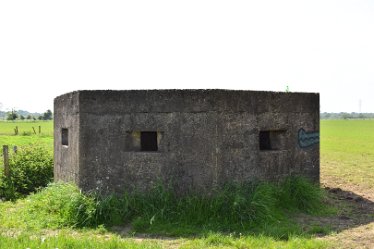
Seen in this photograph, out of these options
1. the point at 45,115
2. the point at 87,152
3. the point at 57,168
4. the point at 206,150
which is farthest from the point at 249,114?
the point at 45,115

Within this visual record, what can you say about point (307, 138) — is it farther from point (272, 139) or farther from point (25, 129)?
point (25, 129)

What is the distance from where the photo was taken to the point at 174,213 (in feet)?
20.7

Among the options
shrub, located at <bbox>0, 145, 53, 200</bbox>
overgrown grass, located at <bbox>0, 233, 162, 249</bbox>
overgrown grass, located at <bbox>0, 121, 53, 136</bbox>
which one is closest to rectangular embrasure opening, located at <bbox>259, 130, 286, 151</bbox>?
overgrown grass, located at <bbox>0, 233, 162, 249</bbox>

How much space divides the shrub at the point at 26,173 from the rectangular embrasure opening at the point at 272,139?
4.70 meters

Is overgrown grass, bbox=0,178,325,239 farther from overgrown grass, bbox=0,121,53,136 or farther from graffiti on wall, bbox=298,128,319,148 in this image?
overgrown grass, bbox=0,121,53,136

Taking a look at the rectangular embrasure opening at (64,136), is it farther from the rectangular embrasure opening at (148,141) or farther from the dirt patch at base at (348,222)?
the dirt patch at base at (348,222)

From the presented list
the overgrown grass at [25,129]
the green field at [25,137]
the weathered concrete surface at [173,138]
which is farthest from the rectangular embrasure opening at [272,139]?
the overgrown grass at [25,129]

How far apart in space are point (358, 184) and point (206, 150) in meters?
5.18

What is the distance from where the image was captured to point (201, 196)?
651 centimetres

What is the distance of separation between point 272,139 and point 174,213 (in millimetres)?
2328

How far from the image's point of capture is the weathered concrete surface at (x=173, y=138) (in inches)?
260

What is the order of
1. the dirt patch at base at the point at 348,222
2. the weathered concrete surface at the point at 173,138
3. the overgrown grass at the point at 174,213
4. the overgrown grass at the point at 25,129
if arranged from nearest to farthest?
the dirt patch at base at the point at 348,222 < the overgrown grass at the point at 174,213 < the weathered concrete surface at the point at 173,138 < the overgrown grass at the point at 25,129

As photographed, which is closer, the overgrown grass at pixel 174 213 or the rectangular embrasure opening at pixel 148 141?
the overgrown grass at pixel 174 213

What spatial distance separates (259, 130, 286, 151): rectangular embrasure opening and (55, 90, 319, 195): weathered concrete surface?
318 millimetres
